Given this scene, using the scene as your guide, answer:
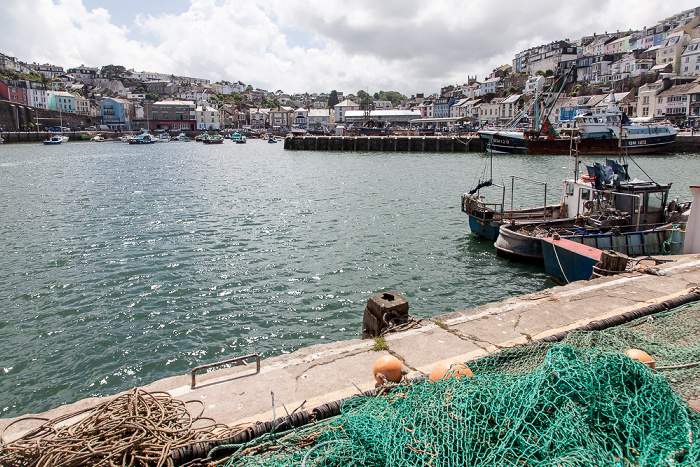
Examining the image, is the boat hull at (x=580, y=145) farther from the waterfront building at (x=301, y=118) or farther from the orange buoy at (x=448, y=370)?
the waterfront building at (x=301, y=118)

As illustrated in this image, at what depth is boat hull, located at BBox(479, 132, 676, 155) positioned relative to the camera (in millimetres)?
55281

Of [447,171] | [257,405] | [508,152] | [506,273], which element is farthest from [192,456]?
[508,152]

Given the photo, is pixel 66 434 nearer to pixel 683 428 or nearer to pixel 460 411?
pixel 460 411

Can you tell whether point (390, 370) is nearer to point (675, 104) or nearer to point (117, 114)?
point (675, 104)

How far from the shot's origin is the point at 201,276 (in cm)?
1355

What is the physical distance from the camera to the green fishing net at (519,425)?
328cm

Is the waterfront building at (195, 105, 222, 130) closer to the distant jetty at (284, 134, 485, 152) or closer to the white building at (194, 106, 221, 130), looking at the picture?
the white building at (194, 106, 221, 130)

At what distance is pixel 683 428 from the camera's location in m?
3.61

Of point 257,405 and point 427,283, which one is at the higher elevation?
point 257,405

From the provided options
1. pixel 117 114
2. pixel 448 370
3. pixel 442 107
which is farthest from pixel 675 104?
pixel 117 114

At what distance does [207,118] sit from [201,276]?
140 meters

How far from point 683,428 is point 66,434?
4998 mm

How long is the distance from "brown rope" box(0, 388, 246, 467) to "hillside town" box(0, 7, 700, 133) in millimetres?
87221

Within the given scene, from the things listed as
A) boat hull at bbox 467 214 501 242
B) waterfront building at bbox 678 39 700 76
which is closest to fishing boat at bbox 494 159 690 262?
boat hull at bbox 467 214 501 242
